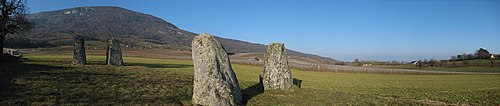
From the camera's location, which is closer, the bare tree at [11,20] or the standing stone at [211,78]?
the standing stone at [211,78]

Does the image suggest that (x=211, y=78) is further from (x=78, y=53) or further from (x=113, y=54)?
(x=113, y=54)

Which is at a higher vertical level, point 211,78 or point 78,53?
point 78,53

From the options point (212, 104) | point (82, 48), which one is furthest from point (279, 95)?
point (82, 48)

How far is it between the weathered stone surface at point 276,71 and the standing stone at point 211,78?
4586mm

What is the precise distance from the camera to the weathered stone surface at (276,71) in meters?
17.4

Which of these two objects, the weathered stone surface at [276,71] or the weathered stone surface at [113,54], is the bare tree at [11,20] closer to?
the weathered stone surface at [113,54]

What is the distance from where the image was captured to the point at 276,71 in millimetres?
17500

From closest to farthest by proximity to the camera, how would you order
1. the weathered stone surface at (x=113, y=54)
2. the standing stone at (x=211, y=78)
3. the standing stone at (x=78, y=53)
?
the standing stone at (x=211, y=78) < the standing stone at (x=78, y=53) < the weathered stone surface at (x=113, y=54)

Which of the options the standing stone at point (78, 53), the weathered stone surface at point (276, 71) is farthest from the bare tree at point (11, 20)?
the weathered stone surface at point (276, 71)

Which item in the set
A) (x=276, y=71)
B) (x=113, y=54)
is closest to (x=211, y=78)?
(x=276, y=71)

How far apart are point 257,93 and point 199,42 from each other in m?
4.93

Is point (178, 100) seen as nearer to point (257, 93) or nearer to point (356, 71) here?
point (257, 93)

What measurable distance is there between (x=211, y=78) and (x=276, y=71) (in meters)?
6.26

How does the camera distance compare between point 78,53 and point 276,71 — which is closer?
point 276,71
